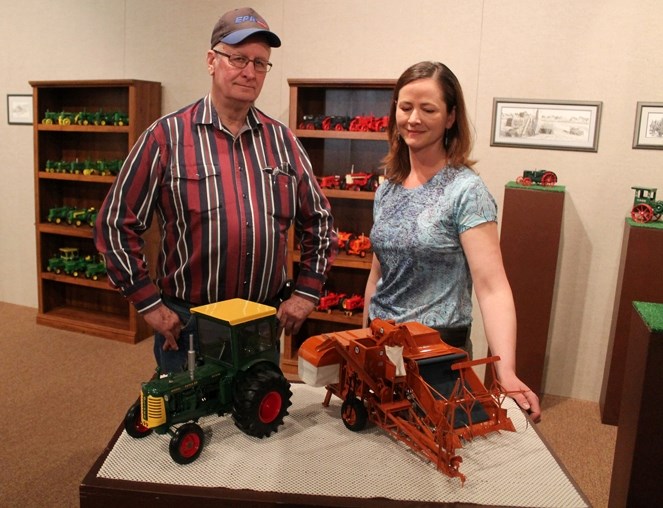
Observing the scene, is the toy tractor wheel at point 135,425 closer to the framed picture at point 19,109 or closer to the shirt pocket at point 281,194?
the shirt pocket at point 281,194

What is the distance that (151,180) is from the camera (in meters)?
1.77

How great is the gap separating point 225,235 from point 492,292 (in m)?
0.80

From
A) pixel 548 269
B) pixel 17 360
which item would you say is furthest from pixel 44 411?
pixel 548 269

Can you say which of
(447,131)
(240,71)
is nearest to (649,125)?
(447,131)

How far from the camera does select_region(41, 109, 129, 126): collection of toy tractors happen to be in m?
4.56

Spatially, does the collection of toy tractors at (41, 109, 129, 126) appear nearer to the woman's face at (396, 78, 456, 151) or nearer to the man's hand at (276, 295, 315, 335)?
the man's hand at (276, 295, 315, 335)

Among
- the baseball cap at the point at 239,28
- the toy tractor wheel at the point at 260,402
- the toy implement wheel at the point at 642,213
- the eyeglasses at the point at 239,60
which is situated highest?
the baseball cap at the point at 239,28

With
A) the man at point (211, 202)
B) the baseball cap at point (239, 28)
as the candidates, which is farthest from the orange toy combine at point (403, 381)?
the baseball cap at point (239, 28)

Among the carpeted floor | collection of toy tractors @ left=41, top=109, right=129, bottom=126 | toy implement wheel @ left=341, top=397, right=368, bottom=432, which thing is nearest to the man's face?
toy implement wheel @ left=341, top=397, right=368, bottom=432

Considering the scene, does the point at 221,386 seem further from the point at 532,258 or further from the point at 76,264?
the point at 76,264

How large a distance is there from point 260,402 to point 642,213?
2.88 m

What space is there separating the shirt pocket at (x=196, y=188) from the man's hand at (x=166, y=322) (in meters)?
0.31

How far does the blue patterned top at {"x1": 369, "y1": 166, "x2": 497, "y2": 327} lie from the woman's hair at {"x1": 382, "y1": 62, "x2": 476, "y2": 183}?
0.05 meters

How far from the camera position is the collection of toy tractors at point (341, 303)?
13.4ft
